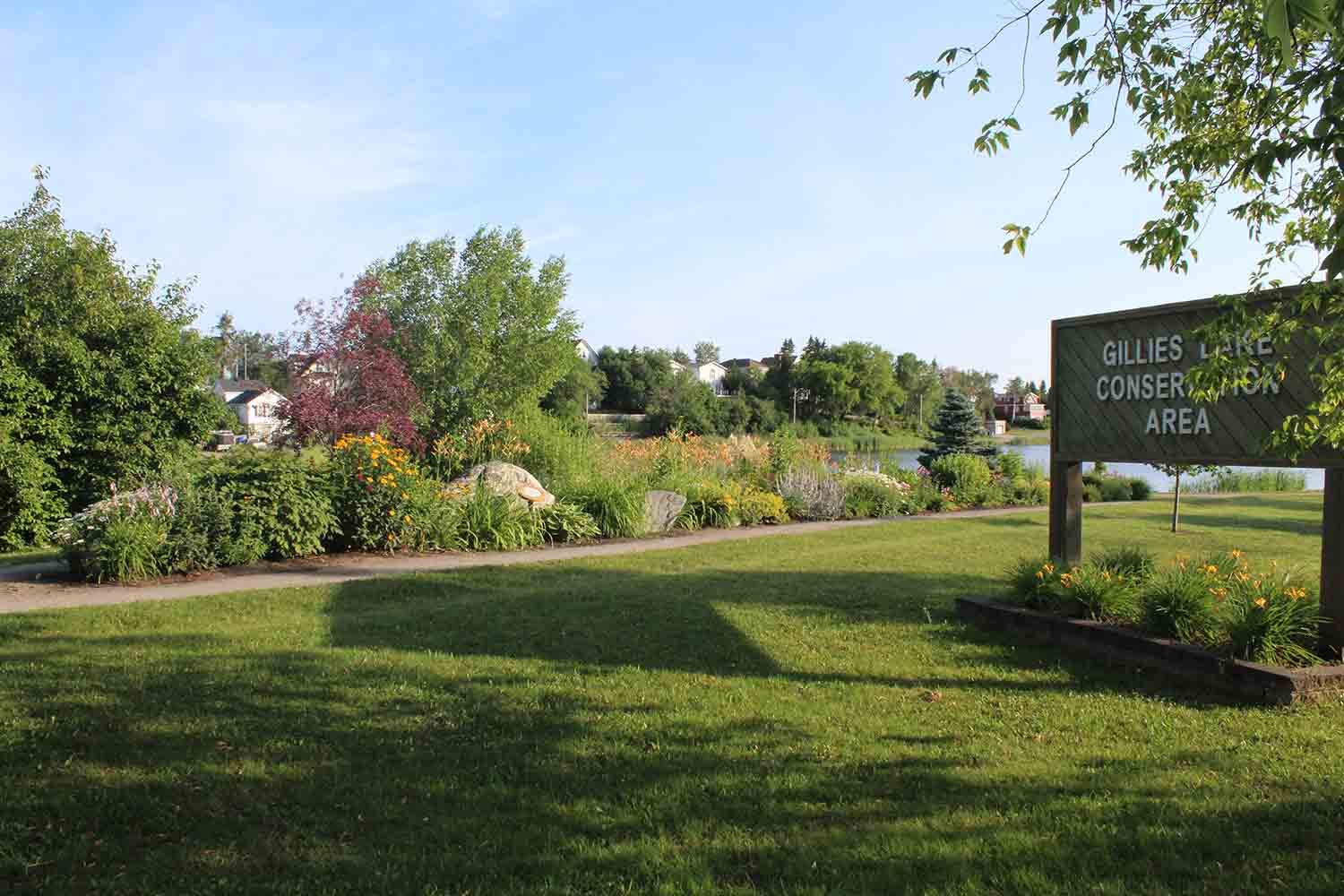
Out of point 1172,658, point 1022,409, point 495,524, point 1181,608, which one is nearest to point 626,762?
point 1172,658

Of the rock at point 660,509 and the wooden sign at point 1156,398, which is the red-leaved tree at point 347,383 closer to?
the rock at point 660,509

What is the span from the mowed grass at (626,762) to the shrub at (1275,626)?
538mm

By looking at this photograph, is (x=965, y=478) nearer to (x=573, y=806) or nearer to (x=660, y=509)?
(x=660, y=509)

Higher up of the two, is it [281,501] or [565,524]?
[281,501]

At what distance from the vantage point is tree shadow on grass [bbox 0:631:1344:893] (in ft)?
10.8

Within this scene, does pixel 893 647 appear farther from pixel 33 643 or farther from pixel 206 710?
pixel 33 643

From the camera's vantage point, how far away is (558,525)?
13.3 metres

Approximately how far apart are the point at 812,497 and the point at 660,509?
3652 mm

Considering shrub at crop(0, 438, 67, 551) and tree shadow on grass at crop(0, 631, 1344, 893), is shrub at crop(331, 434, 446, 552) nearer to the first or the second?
shrub at crop(0, 438, 67, 551)

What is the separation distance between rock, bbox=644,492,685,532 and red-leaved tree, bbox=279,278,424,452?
493 cm

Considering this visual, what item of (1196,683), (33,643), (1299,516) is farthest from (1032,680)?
(1299,516)

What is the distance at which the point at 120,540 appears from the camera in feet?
30.5

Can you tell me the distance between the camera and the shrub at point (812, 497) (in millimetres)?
16766

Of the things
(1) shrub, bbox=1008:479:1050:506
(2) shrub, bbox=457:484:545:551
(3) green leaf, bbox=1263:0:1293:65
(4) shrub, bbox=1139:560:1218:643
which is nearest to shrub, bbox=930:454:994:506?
(1) shrub, bbox=1008:479:1050:506
